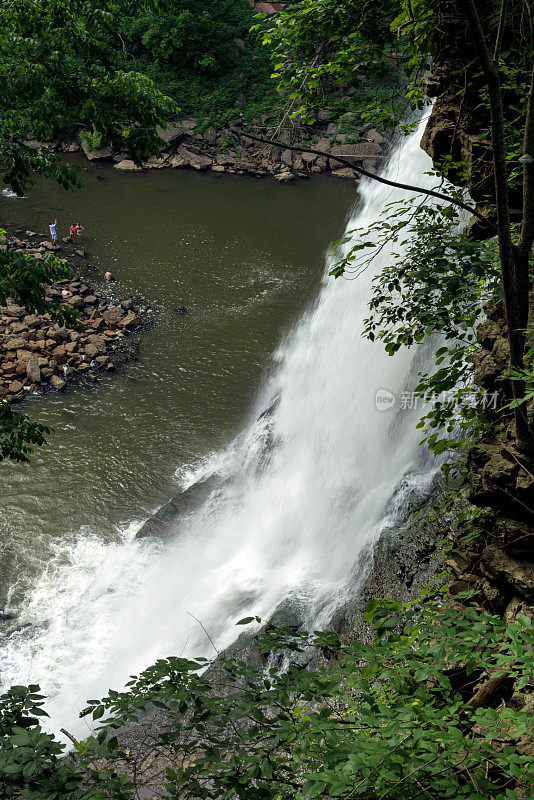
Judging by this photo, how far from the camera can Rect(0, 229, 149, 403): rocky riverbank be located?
1340 cm

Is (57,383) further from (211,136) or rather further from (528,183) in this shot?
(211,136)

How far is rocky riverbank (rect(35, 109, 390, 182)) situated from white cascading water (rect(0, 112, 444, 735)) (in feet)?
58.0

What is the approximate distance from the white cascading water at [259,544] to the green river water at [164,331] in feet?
2.75

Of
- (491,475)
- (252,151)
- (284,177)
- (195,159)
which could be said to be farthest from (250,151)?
(491,475)

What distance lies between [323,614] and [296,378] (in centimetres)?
581

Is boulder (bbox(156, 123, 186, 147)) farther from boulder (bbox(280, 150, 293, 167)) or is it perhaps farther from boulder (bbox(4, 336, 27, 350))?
boulder (bbox(4, 336, 27, 350))

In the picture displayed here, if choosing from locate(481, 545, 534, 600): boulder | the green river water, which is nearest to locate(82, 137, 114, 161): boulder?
the green river water

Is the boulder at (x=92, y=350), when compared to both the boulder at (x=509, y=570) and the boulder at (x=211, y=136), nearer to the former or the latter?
the boulder at (x=509, y=570)

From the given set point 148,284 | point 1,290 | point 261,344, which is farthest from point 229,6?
point 1,290

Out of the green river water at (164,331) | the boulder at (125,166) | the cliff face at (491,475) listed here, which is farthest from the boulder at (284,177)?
the cliff face at (491,475)

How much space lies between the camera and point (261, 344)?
50.7 ft

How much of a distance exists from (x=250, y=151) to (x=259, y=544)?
81.7ft

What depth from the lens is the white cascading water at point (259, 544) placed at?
7660 millimetres

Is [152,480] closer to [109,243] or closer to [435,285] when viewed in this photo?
[435,285]
